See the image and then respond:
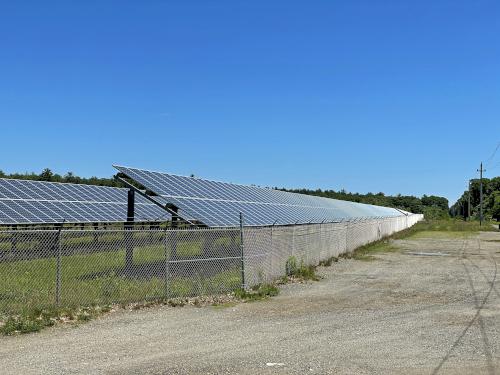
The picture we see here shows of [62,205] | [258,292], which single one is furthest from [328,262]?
[62,205]

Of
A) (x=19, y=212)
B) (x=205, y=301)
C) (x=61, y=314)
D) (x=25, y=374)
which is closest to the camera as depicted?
(x=25, y=374)

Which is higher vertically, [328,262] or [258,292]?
[328,262]

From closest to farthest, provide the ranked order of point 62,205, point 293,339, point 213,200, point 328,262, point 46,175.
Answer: point 293,339, point 328,262, point 213,200, point 62,205, point 46,175

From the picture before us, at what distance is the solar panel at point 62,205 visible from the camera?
75.0ft

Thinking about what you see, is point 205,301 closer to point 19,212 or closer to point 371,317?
point 371,317

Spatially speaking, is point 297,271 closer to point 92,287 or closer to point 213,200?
point 213,200

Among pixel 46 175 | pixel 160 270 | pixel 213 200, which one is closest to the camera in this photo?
pixel 160 270

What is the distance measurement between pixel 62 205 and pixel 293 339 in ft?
67.8

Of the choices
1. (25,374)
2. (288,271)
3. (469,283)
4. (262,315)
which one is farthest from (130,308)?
(469,283)

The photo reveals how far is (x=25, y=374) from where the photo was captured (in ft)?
21.6

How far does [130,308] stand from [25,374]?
4.58 m

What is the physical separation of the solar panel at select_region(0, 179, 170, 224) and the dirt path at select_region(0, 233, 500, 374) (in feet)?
44.1

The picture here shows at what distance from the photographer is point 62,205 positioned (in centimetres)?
2659

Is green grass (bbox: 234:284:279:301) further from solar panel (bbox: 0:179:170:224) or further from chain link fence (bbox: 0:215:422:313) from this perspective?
solar panel (bbox: 0:179:170:224)
